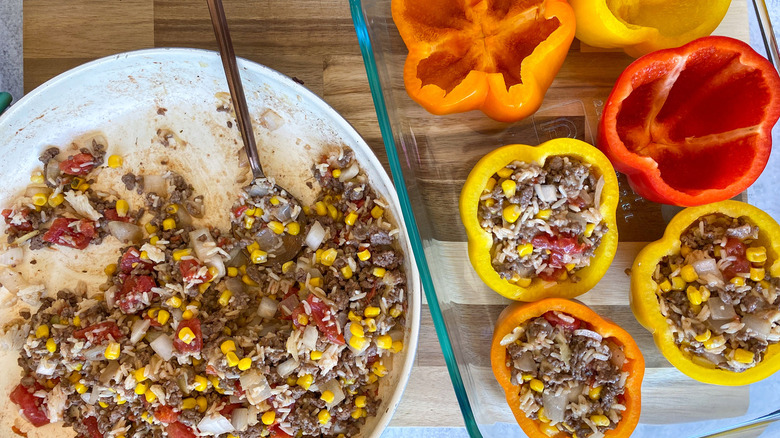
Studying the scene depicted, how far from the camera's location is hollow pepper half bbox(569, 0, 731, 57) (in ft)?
4.67

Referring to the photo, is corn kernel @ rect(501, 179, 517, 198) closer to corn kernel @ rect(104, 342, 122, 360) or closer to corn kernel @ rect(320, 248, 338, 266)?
corn kernel @ rect(320, 248, 338, 266)

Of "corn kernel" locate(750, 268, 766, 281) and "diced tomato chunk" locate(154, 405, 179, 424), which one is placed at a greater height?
"corn kernel" locate(750, 268, 766, 281)

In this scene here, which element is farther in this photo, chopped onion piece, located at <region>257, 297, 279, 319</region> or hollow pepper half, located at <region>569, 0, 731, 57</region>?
chopped onion piece, located at <region>257, 297, 279, 319</region>

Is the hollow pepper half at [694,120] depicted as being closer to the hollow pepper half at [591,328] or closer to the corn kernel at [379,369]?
the hollow pepper half at [591,328]

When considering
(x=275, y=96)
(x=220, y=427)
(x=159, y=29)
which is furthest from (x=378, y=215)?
(x=159, y=29)

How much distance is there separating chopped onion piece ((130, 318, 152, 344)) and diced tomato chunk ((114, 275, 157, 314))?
5cm

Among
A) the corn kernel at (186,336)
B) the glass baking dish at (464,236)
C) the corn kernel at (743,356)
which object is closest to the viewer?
the corn kernel at (743,356)

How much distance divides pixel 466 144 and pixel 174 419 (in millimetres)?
1243

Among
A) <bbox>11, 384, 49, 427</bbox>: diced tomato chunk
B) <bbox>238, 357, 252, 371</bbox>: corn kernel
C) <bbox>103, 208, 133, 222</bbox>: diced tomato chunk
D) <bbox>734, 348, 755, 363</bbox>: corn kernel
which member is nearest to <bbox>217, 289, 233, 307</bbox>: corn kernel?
<bbox>238, 357, 252, 371</bbox>: corn kernel

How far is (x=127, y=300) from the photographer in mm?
1683

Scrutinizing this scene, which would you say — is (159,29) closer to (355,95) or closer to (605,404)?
(355,95)

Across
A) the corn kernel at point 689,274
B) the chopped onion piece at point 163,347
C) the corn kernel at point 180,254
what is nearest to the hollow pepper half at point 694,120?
the corn kernel at point 689,274

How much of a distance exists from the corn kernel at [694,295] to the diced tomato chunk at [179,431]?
1524 millimetres

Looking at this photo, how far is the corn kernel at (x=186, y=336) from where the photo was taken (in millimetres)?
1614
